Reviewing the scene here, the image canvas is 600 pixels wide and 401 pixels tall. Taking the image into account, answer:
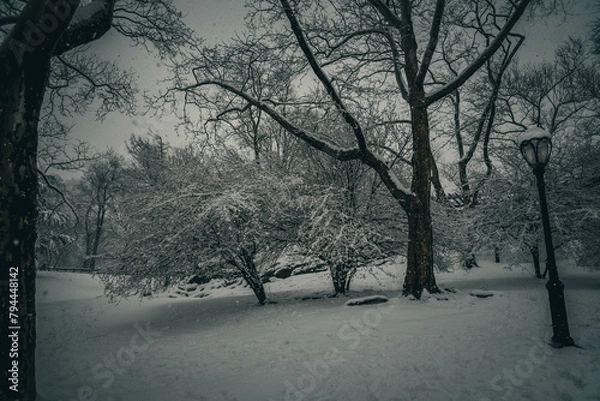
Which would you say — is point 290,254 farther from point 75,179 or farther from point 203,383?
point 75,179

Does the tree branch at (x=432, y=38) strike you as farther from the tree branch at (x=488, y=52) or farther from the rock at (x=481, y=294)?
the rock at (x=481, y=294)

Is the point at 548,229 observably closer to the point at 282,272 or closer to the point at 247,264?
the point at 247,264

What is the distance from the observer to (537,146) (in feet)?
16.1

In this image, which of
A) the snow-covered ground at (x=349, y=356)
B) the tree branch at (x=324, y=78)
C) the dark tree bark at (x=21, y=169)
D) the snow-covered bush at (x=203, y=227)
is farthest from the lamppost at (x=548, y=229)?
the dark tree bark at (x=21, y=169)

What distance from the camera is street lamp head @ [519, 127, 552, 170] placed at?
489 centimetres

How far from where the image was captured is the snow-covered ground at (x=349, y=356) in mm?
3578

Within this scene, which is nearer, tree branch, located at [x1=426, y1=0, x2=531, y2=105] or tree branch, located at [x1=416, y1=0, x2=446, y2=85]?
tree branch, located at [x1=426, y1=0, x2=531, y2=105]

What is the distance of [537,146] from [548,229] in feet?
4.50

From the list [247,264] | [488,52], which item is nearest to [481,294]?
[488,52]

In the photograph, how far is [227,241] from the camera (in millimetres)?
9086

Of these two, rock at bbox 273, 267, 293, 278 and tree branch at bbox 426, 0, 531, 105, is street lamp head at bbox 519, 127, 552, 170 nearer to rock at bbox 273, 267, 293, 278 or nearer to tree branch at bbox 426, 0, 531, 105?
tree branch at bbox 426, 0, 531, 105

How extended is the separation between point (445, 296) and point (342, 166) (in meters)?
4.88

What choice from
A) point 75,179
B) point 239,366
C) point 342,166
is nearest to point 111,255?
point 239,366

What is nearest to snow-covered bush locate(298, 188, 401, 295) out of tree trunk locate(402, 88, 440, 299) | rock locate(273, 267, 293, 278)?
tree trunk locate(402, 88, 440, 299)
